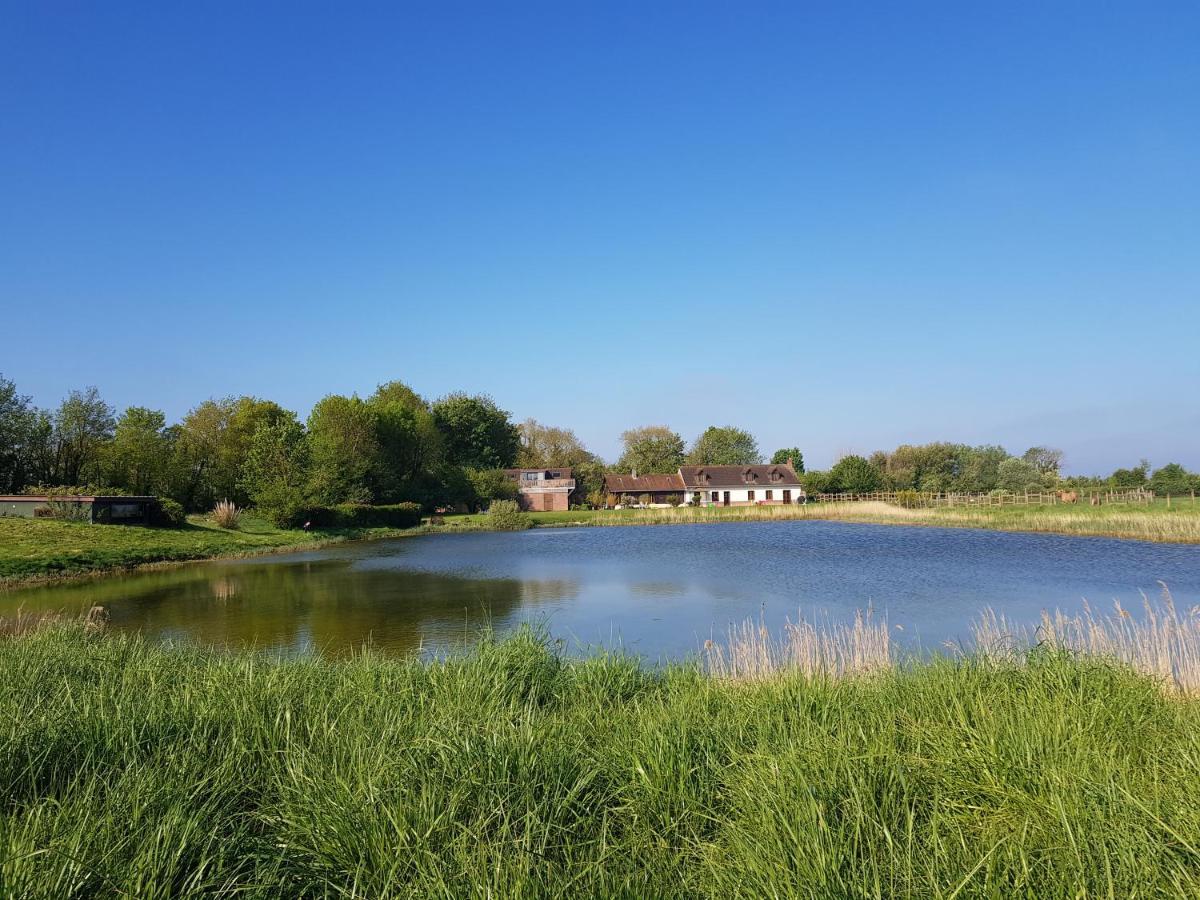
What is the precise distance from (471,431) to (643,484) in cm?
2061

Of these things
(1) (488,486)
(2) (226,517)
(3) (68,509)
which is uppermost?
(1) (488,486)

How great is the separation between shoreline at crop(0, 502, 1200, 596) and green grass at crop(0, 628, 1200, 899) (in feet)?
72.4

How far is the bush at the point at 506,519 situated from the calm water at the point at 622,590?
18106 millimetres

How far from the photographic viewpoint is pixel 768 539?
40250 mm

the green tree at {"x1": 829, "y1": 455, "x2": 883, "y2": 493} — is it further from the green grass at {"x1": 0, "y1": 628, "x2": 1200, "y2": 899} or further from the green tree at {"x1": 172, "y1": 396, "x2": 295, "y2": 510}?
the green grass at {"x1": 0, "y1": 628, "x2": 1200, "y2": 899}

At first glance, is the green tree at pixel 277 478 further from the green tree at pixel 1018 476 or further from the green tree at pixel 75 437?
the green tree at pixel 1018 476

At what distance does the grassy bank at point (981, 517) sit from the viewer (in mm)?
32406

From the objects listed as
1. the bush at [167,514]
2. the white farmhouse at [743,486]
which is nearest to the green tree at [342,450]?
the bush at [167,514]

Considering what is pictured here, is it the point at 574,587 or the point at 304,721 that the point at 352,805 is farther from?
the point at 574,587

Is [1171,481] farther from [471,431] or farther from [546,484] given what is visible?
[471,431]

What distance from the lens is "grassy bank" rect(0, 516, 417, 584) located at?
24266 mm

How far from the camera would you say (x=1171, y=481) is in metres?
55.9

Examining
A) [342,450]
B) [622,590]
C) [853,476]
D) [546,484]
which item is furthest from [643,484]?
[622,590]

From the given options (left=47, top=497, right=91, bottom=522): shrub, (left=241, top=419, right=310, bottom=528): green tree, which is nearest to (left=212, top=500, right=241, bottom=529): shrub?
(left=241, top=419, right=310, bottom=528): green tree
